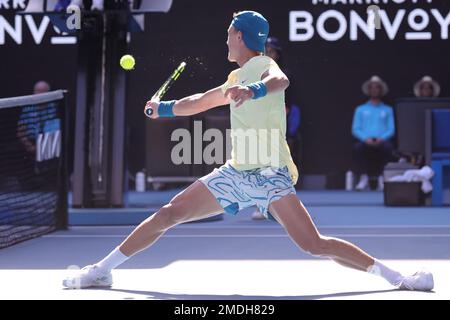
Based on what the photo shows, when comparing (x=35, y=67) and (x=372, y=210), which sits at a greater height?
(x=35, y=67)

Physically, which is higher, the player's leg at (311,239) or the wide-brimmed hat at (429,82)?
the wide-brimmed hat at (429,82)

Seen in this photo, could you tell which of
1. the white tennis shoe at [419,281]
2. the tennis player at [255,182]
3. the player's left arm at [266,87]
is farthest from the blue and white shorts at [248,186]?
the white tennis shoe at [419,281]

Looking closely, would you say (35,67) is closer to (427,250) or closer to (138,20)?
(138,20)

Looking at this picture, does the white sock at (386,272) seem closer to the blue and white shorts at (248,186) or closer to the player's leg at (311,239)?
the player's leg at (311,239)

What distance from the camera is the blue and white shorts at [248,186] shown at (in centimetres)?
623

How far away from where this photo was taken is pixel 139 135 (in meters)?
17.6

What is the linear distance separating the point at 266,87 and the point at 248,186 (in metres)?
0.63

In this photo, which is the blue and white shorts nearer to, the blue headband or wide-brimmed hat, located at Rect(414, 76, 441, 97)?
the blue headband

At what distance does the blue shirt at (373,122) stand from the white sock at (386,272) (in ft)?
33.2

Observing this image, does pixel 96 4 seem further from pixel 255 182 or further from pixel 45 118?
pixel 255 182

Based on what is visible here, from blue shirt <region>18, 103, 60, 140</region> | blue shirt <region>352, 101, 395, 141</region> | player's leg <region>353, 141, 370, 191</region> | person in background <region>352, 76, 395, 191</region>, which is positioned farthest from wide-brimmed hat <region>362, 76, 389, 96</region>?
blue shirt <region>18, 103, 60, 140</region>

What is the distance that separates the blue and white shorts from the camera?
623cm
